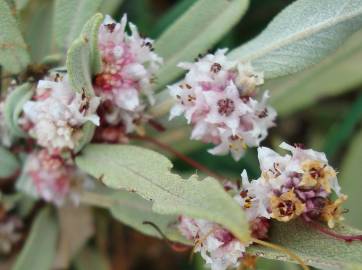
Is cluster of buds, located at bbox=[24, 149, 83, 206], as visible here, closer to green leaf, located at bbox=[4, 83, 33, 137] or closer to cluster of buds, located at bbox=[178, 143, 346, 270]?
green leaf, located at bbox=[4, 83, 33, 137]

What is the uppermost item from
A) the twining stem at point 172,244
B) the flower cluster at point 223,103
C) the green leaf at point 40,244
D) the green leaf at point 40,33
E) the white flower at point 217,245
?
the flower cluster at point 223,103

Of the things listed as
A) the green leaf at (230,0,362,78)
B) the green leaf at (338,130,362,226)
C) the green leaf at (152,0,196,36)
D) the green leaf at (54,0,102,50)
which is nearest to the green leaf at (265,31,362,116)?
the green leaf at (338,130,362,226)

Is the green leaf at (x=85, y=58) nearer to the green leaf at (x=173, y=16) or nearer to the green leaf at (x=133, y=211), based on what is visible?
the green leaf at (x=133, y=211)

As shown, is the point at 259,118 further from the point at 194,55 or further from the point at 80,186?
the point at 80,186

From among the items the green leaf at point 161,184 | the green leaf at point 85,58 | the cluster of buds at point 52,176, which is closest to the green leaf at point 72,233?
the cluster of buds at point 52,176

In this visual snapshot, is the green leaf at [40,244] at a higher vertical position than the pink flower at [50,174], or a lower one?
lower
